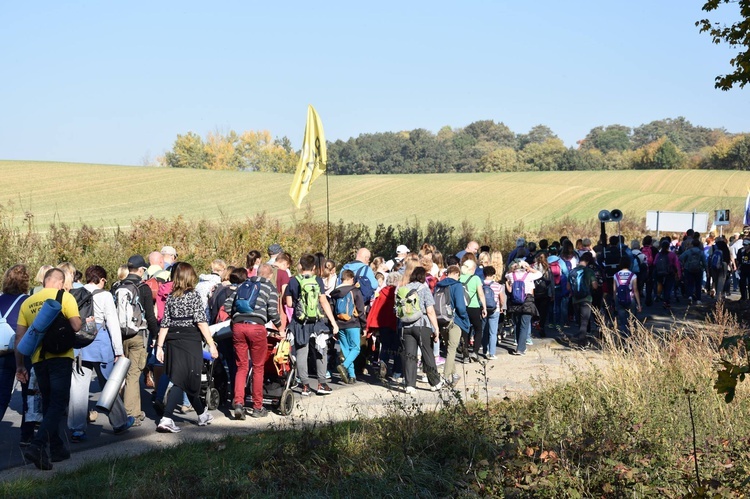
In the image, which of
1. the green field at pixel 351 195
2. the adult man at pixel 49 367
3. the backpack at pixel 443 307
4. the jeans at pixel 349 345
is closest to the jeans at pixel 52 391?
the adult man at pixel 49 367

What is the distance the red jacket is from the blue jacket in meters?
0.77

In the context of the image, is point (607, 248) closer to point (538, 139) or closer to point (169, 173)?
point (169, 173)

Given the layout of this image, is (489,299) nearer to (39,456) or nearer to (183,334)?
(183,334)

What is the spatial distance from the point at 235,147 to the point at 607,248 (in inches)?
3733

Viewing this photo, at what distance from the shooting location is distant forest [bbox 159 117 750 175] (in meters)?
101

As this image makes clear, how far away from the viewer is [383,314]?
13.0m

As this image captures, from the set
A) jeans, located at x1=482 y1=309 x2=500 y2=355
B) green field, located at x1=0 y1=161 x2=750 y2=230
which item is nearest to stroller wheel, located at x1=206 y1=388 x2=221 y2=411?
jeans, located at x1=482 y1=309 x2=500 y2=355

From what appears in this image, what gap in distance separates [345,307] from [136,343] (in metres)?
3.19

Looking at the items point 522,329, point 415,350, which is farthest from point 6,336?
point 522,329

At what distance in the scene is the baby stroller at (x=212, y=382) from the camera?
35.0ft

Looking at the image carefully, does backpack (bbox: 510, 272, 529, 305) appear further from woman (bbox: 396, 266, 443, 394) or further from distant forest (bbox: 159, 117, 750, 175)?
distant forest (bbox: 159, 117, 750, 175)

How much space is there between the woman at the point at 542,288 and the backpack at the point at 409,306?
222 inches

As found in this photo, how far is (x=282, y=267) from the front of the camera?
42.8 ft

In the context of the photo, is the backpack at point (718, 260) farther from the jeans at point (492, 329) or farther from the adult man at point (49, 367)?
the adult man at point (49, 367)
